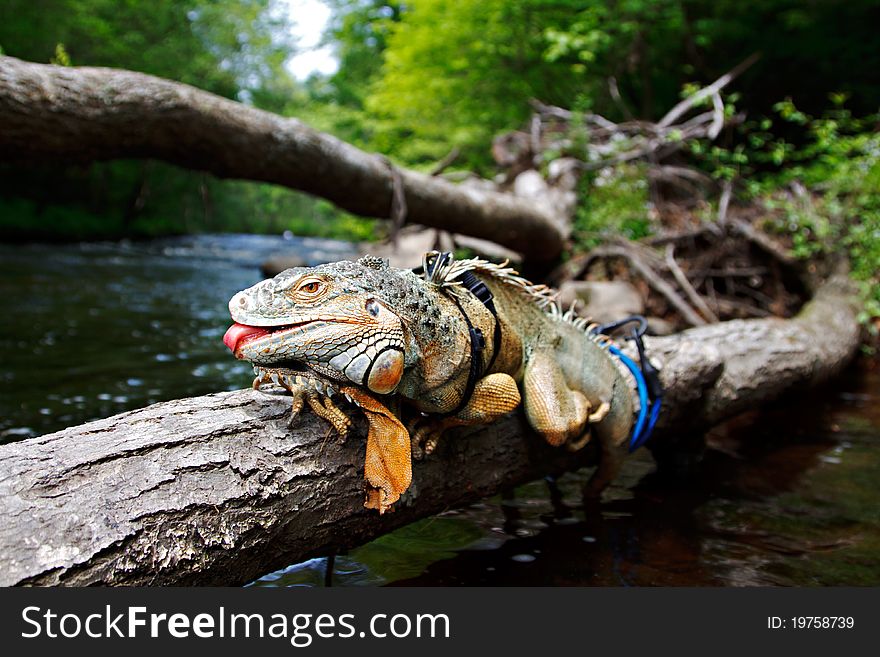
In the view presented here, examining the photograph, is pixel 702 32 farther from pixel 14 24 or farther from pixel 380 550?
pixel 14 24

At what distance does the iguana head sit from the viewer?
1.95 m

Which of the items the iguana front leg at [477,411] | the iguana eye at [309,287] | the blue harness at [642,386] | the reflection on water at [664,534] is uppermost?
the iguana eye at [309,287]

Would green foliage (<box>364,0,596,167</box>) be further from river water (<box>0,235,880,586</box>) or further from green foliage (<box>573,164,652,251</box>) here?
river water (<box>0,235,880,586</box>)

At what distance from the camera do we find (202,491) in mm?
2025

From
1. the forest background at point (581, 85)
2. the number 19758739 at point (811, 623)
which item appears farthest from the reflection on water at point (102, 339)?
the number 19758739 at point (811, 623)

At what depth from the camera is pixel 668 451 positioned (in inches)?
188

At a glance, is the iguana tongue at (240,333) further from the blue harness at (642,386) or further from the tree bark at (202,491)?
the blue harness at (642,386)

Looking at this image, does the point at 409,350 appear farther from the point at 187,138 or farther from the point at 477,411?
the point at 187,138

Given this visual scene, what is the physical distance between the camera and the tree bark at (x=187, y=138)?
14.7ft

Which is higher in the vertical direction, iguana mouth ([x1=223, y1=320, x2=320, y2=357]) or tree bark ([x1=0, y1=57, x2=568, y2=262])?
tree bark ([x1=0, y1=57, x2=568, y2=262])

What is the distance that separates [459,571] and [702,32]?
1398 centimetres

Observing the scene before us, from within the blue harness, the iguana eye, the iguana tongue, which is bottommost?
the blue harness

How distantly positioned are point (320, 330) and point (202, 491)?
0.64 meters

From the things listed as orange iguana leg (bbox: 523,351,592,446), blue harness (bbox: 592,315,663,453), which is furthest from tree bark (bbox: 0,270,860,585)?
blue harness (bbox: 592,315,663,453)
